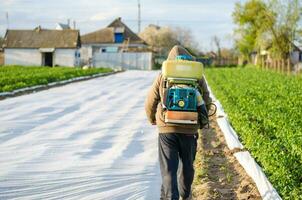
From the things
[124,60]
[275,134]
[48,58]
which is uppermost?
[275,134]

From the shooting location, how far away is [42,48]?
55250mm

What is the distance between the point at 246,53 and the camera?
210 feet

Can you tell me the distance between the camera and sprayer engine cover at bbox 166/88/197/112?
16.6ft

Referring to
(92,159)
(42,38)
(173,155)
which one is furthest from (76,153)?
(42,38)

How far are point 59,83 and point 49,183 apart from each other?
19.3 metres

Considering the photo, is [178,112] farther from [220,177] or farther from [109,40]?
[109,40]

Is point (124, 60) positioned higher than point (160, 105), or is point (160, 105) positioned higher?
point (160, 105)

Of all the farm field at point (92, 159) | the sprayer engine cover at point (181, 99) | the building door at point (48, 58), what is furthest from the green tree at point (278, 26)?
the sprayer engine cover at point (181, 99)

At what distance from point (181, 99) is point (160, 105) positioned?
1.28 ft

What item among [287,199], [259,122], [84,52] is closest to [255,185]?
[287,199]

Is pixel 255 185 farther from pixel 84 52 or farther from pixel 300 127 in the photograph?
pixel 84 52

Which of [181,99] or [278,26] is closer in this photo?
[181,99]

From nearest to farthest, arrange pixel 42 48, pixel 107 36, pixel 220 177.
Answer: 1. pixel 220 177
2. pixel 42 48
3. pixel 107 36

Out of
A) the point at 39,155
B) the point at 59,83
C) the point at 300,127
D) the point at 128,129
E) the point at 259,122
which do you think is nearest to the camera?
the point at 39,155
